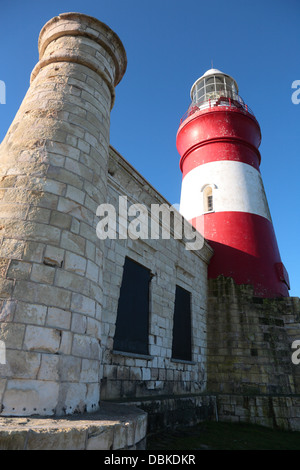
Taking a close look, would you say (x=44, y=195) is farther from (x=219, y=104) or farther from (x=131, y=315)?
(x=219, y=104)

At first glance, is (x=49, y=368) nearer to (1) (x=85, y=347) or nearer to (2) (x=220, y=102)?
(1) (x=85, y=347)

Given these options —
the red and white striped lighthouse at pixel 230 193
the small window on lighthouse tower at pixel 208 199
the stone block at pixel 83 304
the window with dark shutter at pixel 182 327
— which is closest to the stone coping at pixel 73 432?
the stone block at pixel 83 304

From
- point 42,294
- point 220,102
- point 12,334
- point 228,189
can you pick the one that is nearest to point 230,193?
point 228,189

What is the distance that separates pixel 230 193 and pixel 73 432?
1008cm

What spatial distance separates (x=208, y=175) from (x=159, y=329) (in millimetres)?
6800

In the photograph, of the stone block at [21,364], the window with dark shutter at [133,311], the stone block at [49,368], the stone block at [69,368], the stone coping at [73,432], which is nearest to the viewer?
the stone coping at [73,432]

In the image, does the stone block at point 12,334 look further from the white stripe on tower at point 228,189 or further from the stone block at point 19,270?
the white stripe on tower at point 228,189

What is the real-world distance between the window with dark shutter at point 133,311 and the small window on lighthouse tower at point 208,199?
5247 mm

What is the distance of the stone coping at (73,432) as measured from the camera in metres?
2.35

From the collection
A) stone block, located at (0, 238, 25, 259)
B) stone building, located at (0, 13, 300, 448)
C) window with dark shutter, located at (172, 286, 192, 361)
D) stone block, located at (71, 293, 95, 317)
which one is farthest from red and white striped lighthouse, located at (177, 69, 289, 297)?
stone block, located at (0, 238, 25, 259)

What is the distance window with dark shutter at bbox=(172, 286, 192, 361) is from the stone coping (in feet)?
15.9

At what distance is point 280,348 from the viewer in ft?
30.0

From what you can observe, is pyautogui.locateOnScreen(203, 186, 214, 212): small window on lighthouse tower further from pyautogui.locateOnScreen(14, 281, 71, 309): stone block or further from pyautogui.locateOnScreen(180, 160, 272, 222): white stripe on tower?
pyautogui.locateOnScreen(14, 281, 71, 309): stone block
